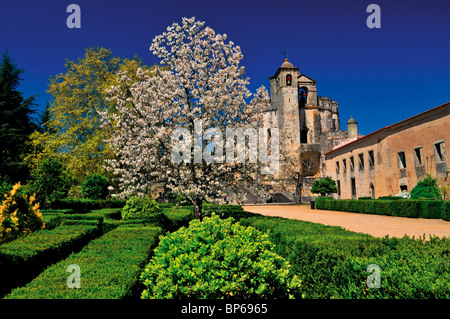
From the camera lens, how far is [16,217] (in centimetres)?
950

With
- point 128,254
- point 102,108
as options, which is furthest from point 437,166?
point 102,108

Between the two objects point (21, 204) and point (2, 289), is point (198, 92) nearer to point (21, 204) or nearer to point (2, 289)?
point (21, 204)

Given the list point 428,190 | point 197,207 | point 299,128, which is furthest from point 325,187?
Result: point 197,207

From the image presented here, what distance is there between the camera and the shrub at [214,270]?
3.40 m

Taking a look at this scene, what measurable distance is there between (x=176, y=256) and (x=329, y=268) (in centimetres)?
249

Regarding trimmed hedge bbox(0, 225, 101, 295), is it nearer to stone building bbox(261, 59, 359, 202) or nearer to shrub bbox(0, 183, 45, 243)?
shrub bbox(0, 183, 45, 243)

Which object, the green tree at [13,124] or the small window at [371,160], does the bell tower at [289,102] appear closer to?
the small window at [371,160]

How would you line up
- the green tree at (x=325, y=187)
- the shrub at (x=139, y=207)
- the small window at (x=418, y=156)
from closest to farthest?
the shrub at (x=139, y=207) → the small window at (x=418, y=156) → the green tree at (x=325, y=187)

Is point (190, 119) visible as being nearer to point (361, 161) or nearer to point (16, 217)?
point (16, 217)

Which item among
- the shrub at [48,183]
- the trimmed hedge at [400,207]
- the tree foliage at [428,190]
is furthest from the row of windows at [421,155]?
the shrub at [48,183]

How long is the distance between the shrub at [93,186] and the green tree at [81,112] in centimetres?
59
